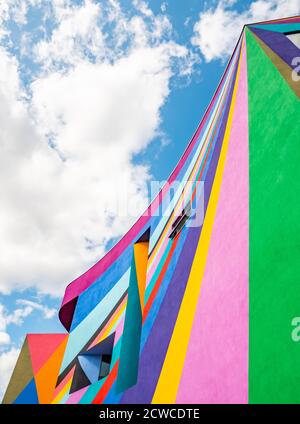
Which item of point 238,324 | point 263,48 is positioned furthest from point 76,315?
point 263,48

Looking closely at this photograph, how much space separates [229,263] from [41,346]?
11664 millimetres

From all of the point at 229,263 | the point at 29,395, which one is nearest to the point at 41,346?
the point at 29,395

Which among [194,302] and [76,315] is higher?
[76,315]

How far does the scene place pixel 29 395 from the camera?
12609mm

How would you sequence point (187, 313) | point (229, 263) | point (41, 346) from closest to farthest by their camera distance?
point (229, 263)
point (187, 313)
point (41, 346)

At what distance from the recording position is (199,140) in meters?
7.68

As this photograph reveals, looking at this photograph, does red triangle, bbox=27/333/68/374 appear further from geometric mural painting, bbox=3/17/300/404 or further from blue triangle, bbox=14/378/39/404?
geometric mural painting, bbox=3/17/300/404

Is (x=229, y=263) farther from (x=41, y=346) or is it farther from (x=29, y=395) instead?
(x=41, y=346)

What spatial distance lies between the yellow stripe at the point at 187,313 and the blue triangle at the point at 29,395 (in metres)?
9.23

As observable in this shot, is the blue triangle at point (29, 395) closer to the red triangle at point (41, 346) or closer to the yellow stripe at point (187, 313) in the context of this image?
the red triangle at point (41, 346)

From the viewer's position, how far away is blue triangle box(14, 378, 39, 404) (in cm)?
1246

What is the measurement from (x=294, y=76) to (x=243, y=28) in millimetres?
2129
